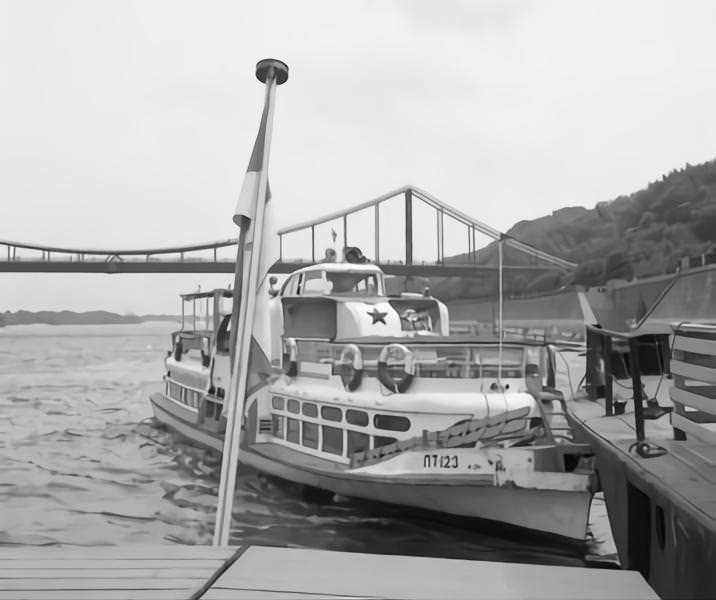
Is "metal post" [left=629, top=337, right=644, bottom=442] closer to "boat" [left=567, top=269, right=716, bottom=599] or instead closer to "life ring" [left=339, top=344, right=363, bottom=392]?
"boat" [left=567, top=269, right=716, bottom=599]

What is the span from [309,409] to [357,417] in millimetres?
1182

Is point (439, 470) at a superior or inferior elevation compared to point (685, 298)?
inferior

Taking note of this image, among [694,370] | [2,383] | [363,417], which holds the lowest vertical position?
[2,383]

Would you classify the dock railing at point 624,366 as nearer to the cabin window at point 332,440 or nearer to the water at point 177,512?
the water at point 177,512

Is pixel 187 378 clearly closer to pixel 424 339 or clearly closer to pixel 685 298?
pixel 424 339

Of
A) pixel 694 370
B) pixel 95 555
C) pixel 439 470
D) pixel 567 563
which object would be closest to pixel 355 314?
pixel 439 470

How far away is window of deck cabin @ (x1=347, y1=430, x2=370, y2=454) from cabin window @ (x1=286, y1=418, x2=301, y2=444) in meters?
1.42

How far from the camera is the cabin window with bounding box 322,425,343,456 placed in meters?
10.6

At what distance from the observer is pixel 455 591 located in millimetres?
2717

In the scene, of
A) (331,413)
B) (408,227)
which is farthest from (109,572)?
(408,227)

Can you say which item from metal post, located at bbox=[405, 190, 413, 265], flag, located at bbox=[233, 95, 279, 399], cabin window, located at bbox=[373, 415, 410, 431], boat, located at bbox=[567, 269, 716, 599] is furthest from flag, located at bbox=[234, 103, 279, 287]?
metal post, located at bbox=[405, 190, 413, 265]

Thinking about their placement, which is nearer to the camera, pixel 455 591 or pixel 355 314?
pixel 455 591

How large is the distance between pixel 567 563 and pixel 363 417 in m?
3.51

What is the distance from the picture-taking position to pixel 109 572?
9.63ft
